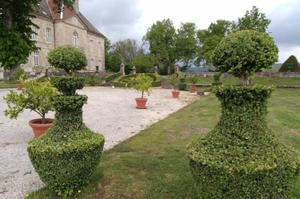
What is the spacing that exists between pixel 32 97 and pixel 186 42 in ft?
139

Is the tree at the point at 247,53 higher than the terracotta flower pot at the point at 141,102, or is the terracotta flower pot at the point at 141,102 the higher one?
the tree at the point at 247,53

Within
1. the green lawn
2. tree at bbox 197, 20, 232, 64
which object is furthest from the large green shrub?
the green lawn

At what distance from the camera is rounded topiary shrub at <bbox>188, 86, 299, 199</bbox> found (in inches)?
76.0

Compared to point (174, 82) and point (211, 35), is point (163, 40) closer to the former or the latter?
point (211, 35)

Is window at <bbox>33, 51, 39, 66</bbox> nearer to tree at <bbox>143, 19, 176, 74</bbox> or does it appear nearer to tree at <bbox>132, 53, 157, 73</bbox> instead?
tree at <bbox>132, 53, 157, 73</bbox>

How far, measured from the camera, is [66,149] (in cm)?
264

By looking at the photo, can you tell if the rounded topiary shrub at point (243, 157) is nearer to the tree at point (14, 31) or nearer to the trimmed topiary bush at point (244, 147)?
the trimmed topiary bush at point (244, 147)

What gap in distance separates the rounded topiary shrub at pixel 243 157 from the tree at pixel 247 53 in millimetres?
245

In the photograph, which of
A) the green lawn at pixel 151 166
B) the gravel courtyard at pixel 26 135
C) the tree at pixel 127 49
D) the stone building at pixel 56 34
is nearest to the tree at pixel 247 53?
the green lawn at pixel 151 166

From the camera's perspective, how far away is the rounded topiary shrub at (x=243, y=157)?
76.0 inches

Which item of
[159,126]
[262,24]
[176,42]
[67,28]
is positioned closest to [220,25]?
[176,42]

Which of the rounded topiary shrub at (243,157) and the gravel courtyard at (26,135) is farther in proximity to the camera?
the gravel courtyard at (26,135)

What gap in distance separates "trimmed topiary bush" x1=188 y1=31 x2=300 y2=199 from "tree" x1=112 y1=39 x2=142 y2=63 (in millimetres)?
51136

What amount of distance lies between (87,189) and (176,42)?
44.7m
